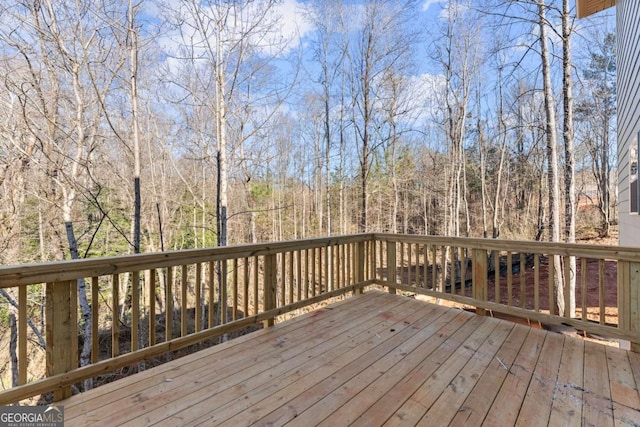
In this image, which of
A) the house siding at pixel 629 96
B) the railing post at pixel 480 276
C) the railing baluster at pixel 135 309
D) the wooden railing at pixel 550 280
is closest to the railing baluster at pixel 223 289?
the railing baluster at pixel 135 309

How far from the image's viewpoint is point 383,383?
1995mm

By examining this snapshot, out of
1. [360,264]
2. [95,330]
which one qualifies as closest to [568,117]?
[360,264]

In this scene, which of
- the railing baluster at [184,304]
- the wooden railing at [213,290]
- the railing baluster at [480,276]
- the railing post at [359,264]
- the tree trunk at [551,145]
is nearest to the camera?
the wooden railing at [213,290]

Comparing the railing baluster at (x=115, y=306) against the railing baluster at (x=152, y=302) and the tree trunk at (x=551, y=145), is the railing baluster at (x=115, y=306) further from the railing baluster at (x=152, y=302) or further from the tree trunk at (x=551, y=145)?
the tree trunk at (x=551, y=145)

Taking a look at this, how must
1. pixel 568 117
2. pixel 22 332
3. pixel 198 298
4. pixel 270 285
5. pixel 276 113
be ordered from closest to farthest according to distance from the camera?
pixel 22 332, pixel 198 298, pixel 270 285, pixel 568 117, pixel 276 113

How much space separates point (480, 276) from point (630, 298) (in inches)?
44.9

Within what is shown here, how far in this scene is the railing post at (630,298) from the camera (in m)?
2.43

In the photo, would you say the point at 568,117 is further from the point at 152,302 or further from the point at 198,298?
the point at 152,302

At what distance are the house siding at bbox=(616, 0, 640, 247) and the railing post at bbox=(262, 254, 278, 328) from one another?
4047mm

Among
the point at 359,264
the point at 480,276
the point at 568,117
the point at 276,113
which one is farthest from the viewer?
the point at 276,113

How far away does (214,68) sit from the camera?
554 cm

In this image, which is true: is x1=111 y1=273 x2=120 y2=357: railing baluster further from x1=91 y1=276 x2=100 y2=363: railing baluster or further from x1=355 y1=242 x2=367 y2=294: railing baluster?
x1=355 y1=242 x2=367 y2=294: railing baluster

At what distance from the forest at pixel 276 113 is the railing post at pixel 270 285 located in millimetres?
2502

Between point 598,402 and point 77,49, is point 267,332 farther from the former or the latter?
point 77,49
